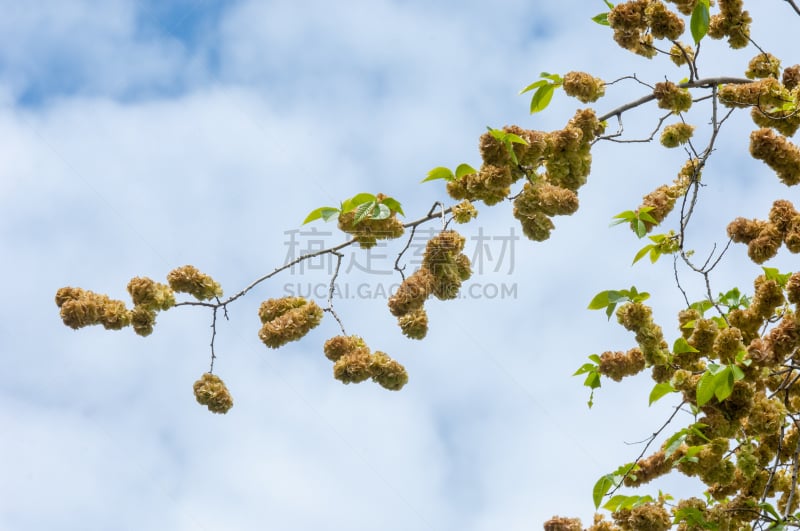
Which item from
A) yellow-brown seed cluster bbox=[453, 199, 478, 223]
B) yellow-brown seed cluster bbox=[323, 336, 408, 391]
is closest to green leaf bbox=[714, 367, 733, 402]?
yellow-brown seed cluster bbox=[453, 199, 478, 223]

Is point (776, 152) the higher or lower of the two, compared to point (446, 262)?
higher

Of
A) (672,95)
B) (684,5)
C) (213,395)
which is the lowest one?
(213,395)

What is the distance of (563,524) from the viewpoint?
13.0ft

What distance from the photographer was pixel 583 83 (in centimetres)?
377

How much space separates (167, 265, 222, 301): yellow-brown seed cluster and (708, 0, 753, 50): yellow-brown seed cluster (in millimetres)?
3417

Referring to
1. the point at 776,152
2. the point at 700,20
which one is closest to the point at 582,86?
the point at 700,20

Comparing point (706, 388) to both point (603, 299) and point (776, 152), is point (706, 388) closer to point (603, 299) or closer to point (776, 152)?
point (603, 299)

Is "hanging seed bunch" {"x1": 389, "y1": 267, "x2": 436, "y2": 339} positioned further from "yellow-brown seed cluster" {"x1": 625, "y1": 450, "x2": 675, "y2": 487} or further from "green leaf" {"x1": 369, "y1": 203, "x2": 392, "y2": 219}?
"yellow-brown seed cluster" {"x1": 625, "y1": 450, "x2": 675, "y2": 487}

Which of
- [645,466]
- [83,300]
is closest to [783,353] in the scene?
[645,466]

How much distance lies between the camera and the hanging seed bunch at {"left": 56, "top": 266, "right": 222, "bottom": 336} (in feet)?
13.0

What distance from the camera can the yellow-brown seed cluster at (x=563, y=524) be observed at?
394 cm

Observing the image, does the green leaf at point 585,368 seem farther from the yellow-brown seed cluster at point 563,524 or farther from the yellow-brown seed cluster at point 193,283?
the yellow-brown seed cluster at point 193,283

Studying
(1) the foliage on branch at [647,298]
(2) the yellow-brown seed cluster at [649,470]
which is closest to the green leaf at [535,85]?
(1) the foliage on branch at [647,298]

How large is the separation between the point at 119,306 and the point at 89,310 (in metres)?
0.16
